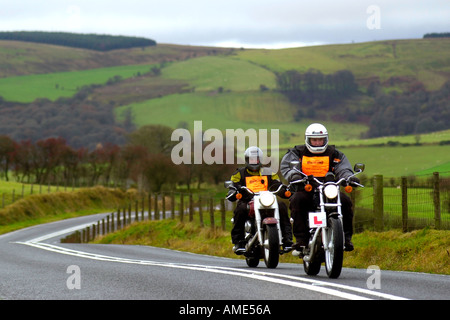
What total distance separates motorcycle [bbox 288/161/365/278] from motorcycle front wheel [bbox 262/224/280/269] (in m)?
1.33

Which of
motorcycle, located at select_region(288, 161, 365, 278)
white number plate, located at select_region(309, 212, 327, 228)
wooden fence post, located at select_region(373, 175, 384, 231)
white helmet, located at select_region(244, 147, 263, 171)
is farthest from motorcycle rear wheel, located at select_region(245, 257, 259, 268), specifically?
wooden fence post, located at select_region(373, 175, 384, 231)

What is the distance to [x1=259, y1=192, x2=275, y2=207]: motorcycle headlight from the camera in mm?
13328

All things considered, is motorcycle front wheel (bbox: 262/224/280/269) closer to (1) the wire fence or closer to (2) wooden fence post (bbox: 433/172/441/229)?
(1) the wire fence

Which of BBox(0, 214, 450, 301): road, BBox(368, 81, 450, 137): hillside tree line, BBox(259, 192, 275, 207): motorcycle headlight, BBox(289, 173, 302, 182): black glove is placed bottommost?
BBox(0, 214, 450, 301): road

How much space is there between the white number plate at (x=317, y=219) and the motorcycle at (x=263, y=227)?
5.46ft

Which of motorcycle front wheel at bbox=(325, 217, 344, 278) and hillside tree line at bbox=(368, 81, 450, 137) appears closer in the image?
motorcycle front wheel at bbox=(325, 217, 344, 278)

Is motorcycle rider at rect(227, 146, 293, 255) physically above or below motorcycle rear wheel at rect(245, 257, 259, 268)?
above

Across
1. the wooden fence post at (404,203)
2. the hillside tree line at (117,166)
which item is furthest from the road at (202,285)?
the hillside tree line at (117,166)

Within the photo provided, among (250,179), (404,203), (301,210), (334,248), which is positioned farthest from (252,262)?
(404,203)

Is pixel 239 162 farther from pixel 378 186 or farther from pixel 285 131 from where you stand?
pixel 378 186

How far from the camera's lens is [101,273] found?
12.5 metres

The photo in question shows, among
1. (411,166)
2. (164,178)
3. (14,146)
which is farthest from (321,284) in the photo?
(14,146)

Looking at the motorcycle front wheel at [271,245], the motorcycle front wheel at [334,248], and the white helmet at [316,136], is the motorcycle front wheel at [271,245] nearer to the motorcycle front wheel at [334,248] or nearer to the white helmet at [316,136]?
the white helmet at [316,136]

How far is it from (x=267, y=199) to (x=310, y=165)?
5.18 ft
